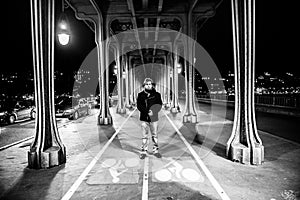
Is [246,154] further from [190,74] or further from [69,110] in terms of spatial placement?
[69,110]

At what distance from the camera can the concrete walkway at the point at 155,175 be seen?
190 inches

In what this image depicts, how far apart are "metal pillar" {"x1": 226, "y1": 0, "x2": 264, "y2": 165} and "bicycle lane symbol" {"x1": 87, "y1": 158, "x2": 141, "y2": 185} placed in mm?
2804

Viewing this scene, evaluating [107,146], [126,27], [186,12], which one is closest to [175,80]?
[126,27]

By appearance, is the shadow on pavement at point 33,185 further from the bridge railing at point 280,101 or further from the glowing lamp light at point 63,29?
the bridge railing at point 280,101

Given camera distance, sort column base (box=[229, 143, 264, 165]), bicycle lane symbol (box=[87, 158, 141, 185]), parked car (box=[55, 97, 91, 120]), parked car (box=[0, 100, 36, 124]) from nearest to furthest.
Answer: bicycle lane symbol (box=[87, 158, 141, 185]), column base (box=[229, 143, 264, 165]), parked car (box=[0, 100, 36, 124]), parked car (box=[55, 97, 91, 120])

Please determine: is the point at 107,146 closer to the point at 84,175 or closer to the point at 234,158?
the point at 84,175

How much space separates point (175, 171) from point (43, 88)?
158 inches

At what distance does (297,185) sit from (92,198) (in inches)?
165

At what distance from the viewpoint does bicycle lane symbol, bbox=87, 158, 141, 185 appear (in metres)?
5.50

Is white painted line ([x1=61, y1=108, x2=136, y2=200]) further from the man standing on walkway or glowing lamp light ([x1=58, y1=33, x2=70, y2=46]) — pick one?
glowing lamp light ([x1=58, y1=33, x2=70, y2=46])

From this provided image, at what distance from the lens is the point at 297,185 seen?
513 cm

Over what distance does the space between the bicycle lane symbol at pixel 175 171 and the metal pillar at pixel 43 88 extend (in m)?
2.70

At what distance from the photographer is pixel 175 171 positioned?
6012 mm

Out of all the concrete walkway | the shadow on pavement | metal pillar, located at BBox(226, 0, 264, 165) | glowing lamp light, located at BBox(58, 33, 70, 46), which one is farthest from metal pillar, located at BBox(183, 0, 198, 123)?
the shadow on pavement
